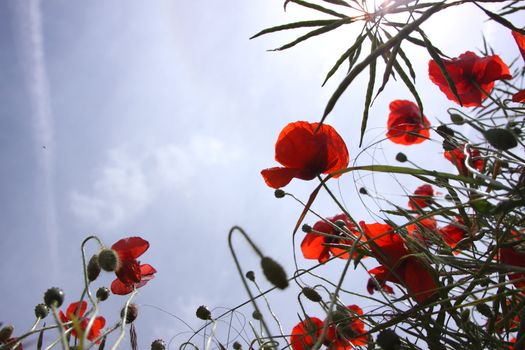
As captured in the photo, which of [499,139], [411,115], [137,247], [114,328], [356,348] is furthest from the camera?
[411,115]

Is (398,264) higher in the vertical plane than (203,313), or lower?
lower

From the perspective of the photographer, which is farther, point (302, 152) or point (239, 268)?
point (302, 152)

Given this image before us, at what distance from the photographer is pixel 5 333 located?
125 centimetres

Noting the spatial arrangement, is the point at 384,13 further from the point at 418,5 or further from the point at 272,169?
the point at 272,169

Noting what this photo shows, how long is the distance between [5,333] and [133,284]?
0.47 m

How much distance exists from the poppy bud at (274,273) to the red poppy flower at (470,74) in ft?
4.50

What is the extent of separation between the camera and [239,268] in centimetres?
69

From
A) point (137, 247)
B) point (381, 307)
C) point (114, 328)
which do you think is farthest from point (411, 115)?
point (114, 328)

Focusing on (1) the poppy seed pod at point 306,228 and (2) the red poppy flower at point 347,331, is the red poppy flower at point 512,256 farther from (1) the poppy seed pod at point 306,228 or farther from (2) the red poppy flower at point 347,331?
(1) the poppy seed pod at point 306,228

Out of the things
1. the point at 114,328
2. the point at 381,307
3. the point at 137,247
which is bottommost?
the point at 381,307

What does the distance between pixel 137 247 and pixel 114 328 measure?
1.63 feet


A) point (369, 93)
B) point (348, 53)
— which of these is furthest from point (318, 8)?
point (369, 93)

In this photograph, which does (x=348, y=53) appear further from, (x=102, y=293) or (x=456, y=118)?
(x=102, y=293)

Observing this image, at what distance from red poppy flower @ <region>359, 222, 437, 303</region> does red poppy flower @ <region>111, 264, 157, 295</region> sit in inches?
35.3
